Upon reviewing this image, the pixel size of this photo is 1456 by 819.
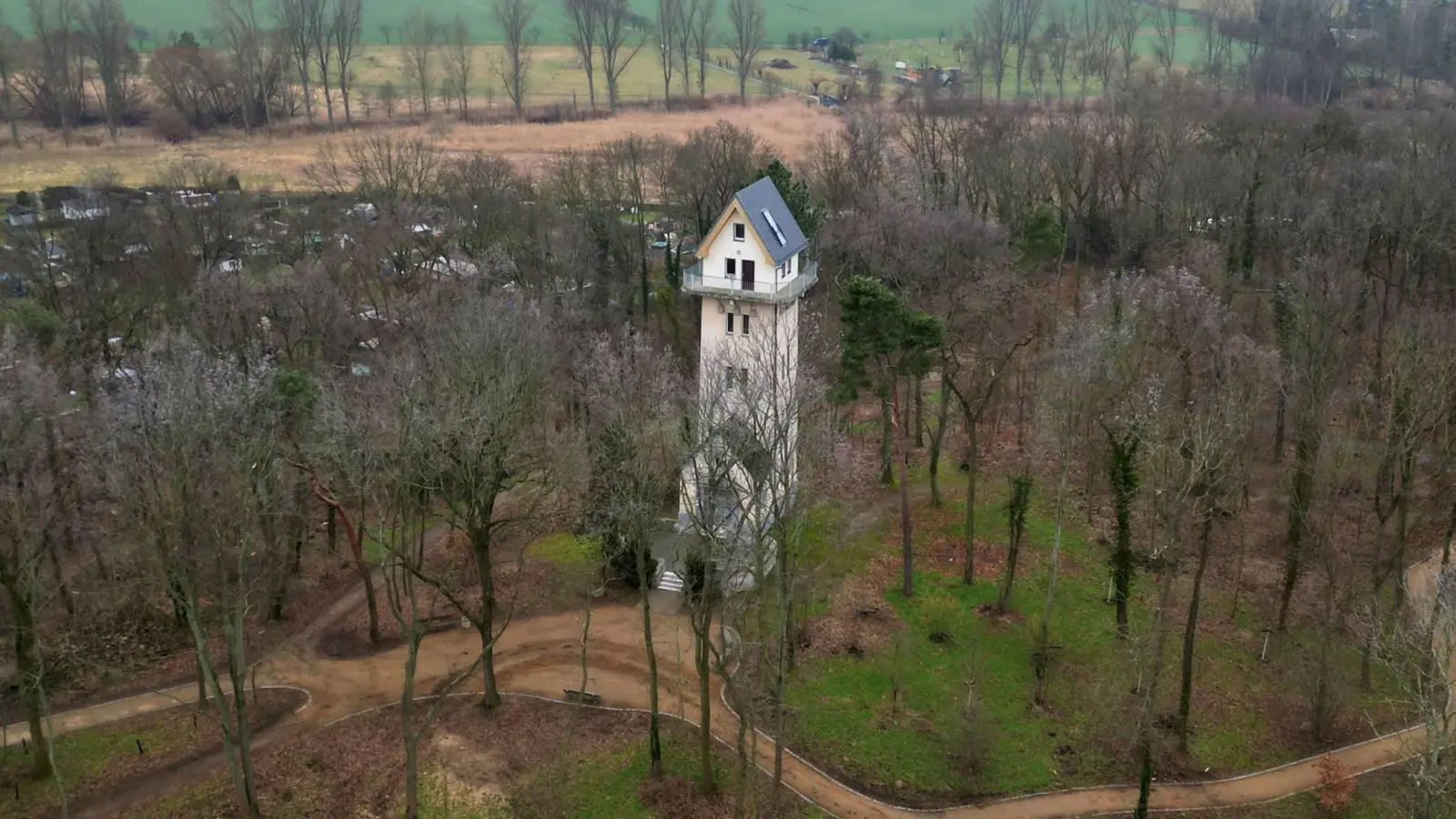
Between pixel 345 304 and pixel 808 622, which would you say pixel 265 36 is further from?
pixel 808 622

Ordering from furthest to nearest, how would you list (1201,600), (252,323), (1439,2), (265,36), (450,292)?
(1439,2) → (265,36) → (450,292) → (252,323) → (1201,600)

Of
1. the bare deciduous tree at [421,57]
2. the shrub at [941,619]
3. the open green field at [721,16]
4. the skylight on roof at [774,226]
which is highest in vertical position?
the open green field at [721,16]

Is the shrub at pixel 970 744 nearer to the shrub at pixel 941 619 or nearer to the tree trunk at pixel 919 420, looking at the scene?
the shrub at pixel 941 619

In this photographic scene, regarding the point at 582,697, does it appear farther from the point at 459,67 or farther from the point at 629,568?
the point at 459,67

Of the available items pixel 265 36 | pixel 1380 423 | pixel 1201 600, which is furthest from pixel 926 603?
pixel 265 36

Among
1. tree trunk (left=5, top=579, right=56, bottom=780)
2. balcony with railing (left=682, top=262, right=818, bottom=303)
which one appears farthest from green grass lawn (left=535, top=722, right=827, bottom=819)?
balcony with railing (left=682, top=262, right=818, bottom=303)

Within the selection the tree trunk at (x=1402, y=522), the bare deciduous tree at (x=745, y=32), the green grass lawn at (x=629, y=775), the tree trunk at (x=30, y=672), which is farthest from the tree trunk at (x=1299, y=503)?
the bare deciduous tree at (x=745, y=32)

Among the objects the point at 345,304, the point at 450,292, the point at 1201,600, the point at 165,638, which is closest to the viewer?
the point at 165,638
